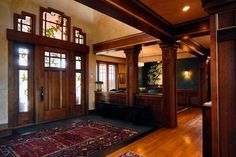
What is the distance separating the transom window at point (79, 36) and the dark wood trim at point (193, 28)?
12.1 ft

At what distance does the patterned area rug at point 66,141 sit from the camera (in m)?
3.15

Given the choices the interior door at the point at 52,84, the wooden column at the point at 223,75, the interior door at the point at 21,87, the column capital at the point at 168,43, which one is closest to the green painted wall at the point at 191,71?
the column capital at the point at 168,43

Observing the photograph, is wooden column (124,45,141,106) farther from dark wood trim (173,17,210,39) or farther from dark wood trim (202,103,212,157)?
dark wood trim (202,103,212,157)

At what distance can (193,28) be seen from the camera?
3.99 metres

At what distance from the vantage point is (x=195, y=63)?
8297 millimetres

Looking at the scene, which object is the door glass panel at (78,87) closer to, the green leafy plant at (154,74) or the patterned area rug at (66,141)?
the patterned area rug at (66,141)

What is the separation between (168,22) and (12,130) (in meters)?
4.86

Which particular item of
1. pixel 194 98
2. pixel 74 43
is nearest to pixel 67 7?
pixel 74 43

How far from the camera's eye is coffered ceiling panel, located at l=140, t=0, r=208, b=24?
292 centimetres

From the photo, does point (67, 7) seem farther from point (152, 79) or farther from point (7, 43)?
point (152, 79)

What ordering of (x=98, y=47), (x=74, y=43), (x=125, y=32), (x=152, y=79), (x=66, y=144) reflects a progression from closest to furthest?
(x=66, y=144) < (x=125, y=32) < (x=74, y=43) < (x=98, y=47) < (x=152, y=79)

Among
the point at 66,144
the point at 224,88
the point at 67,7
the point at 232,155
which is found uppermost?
the point at 67,7

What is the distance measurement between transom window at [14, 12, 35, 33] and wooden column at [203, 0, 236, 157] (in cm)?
490

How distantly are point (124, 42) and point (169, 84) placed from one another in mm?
2092
